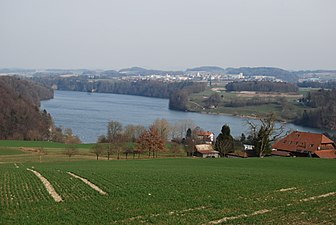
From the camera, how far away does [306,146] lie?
45.3 m

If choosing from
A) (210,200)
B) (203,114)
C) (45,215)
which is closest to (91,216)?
(45,215)

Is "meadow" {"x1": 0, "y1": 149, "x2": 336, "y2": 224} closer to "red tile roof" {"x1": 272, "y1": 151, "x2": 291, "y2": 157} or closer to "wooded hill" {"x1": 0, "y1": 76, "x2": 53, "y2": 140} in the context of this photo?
"red tile roof" {"x1": 272, "y1": 151, "x2": 291, "y2": 157}

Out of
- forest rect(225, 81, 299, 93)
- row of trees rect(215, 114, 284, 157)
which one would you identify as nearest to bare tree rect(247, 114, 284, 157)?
row of trees rect(215, 114, 284, 157)

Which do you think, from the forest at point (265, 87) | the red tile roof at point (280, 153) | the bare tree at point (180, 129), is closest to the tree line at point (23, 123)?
the bare tree at point (180, 129)

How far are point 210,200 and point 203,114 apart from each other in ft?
337

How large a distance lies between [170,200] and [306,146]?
3480cm

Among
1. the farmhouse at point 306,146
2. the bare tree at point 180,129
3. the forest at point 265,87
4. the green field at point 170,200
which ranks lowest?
the bare tree at point 180,129

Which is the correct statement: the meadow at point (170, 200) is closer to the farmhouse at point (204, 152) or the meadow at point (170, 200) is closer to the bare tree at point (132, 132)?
the farmhouse at point (204, 152)

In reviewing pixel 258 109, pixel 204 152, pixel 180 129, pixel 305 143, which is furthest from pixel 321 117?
pixel 204 152

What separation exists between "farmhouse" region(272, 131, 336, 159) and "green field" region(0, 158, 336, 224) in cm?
2621

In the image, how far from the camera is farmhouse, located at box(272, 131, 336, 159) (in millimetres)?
44469

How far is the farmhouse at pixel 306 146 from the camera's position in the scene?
44.5 metres

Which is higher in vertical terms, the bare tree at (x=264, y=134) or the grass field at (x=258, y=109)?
Result: the bare tree at (x=264, y=134)

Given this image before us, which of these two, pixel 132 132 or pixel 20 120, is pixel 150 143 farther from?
pixel 20 120
